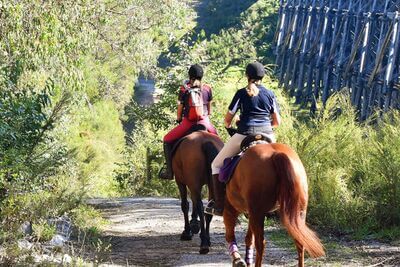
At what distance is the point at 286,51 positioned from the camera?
4556 centimetres

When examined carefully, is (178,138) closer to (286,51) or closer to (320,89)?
(320,89)

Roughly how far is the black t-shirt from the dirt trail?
160 cm

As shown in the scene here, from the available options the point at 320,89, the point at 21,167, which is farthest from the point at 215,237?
the point at 320,89

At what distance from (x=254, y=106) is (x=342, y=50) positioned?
81.9 ft

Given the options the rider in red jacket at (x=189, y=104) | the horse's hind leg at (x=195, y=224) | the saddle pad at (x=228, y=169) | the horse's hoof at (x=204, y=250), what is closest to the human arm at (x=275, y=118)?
the saddle pad at (x=228, y=169)

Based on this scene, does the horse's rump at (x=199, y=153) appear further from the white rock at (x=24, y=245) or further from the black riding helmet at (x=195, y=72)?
the white rock at (x=24, y=245)

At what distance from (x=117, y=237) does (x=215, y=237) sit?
56.8 inches

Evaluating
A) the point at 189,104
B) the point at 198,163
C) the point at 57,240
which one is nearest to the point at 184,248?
the point at 198,163

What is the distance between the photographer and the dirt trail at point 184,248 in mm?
8461

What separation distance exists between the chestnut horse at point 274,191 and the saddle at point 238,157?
0.49ft

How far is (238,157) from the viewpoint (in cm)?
793

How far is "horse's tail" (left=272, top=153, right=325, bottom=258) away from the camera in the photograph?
6836 mm

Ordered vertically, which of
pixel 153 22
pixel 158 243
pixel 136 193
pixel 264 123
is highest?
pixel 153 22

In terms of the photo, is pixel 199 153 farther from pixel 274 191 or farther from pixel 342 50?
pixel 342 50
